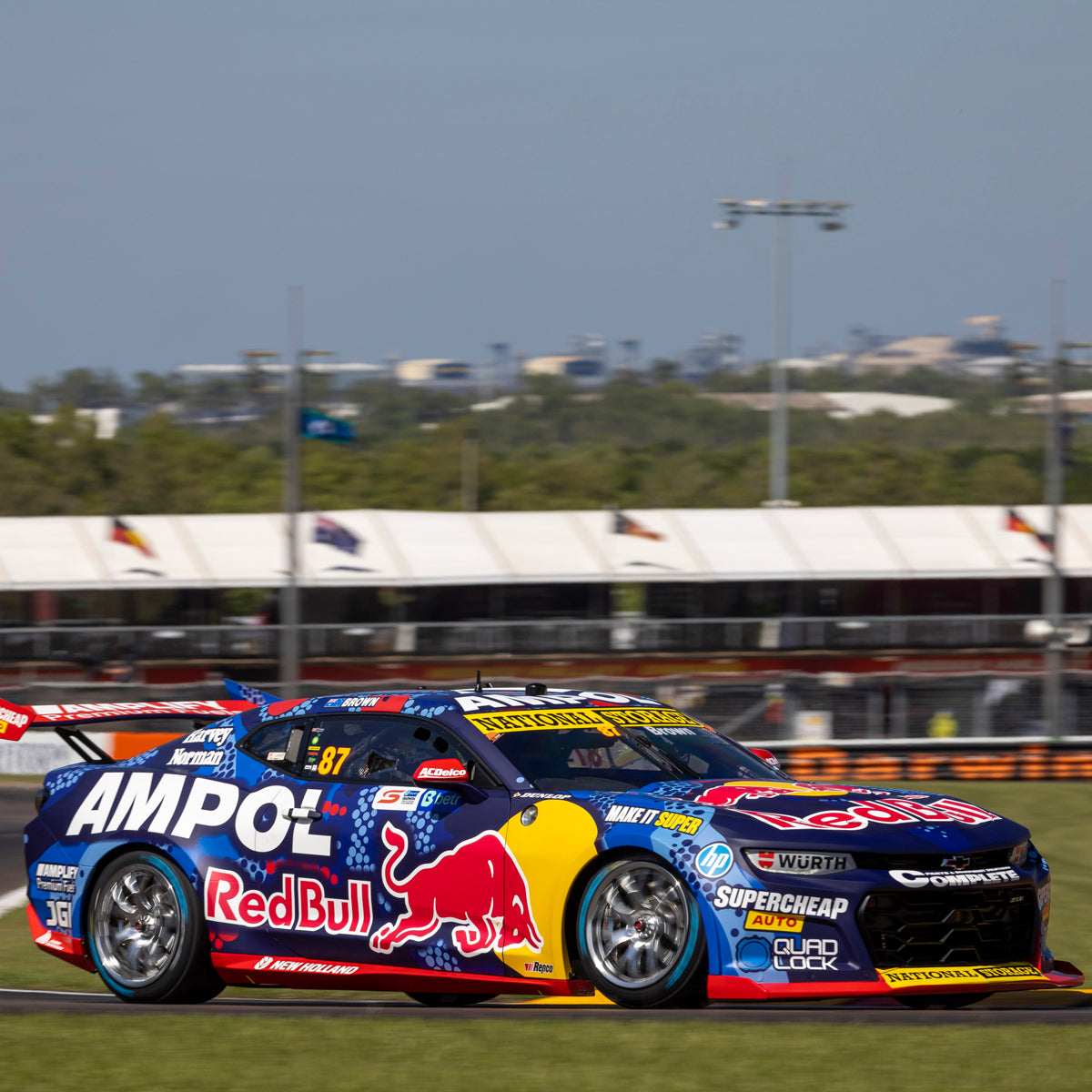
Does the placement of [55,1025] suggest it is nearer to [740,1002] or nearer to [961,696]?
[740,1002]

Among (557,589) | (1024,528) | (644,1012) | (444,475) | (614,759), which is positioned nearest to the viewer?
(644,1012)

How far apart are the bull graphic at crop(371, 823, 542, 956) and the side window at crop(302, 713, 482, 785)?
1.05 ft

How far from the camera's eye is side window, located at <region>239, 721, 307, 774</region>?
757 cm

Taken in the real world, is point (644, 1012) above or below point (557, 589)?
below

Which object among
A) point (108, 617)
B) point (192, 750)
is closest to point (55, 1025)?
point (192, 750)

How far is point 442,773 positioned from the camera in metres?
6.97

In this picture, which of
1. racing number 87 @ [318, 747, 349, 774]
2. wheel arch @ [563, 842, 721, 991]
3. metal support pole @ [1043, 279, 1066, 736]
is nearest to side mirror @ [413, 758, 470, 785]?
racing number 87 @ [318, 747, 349, 774]

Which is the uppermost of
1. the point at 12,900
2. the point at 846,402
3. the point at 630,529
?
the point at 846,402

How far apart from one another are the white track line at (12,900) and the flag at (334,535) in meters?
27.9

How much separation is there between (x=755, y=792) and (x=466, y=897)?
47.5 inches

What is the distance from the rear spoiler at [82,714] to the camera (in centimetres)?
805

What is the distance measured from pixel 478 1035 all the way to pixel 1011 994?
2.80 meters

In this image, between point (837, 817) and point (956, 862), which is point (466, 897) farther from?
point (956, 862)

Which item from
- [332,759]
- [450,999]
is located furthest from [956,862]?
[332,759]
